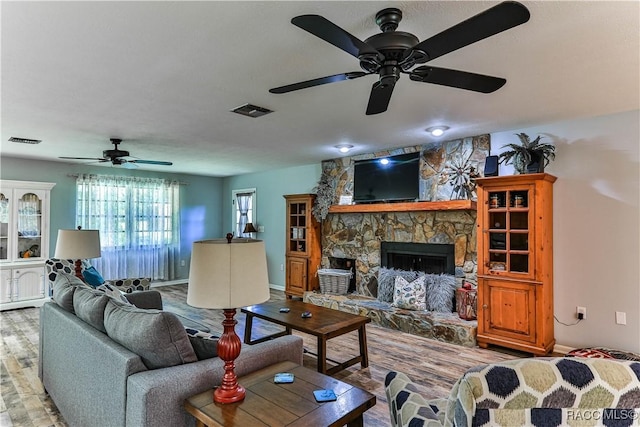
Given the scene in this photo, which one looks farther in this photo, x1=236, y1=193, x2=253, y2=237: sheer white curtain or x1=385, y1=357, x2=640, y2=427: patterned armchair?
x1=236, y1=193, x2=253, y2=237: sheer white curtain

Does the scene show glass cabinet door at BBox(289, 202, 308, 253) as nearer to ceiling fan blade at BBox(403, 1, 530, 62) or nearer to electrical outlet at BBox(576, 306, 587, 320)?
electrical outlet at BBox(576, 306, 587, 320)

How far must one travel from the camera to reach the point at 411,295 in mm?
4723

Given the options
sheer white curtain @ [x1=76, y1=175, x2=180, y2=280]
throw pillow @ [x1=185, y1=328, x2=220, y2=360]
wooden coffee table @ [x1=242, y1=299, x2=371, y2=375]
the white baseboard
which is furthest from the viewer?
sheer white curtain @ [x1=76, y1=175, x2=180, y2=280]

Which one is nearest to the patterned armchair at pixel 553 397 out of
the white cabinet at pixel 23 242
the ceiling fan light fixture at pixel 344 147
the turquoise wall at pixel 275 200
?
the ceiling fan light fixture at pixel 344 147

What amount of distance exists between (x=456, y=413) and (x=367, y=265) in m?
4.68

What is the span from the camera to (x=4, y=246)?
576cm

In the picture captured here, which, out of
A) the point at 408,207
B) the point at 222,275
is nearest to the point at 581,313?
the point at 408,207

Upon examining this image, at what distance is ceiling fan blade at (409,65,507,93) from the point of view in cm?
198

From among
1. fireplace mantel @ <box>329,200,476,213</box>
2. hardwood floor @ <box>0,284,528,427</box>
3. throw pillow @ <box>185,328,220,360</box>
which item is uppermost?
fireplace mantel @ <box>329,200,476,213</box>

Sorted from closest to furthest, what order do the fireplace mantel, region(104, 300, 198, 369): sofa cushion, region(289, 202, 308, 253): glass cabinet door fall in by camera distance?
region(104, 300, 198, 369): sofa cushion → the fireplace mantel → region(289, 202, 308, 253): glass cabinet door

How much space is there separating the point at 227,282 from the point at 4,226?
622cm

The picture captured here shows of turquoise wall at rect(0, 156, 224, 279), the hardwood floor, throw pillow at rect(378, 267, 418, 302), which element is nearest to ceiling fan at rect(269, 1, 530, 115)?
the hardwood floor

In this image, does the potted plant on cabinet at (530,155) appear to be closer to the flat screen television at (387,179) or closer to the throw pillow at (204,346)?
the flat screen television at (387,179)

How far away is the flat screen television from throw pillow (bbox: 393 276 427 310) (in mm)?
1190
